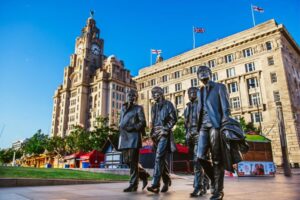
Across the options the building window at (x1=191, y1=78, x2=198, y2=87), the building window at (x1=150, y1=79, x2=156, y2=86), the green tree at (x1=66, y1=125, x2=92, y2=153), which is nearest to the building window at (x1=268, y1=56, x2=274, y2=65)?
the building window at (x1=191, y1=78, x2=198, y2=87)

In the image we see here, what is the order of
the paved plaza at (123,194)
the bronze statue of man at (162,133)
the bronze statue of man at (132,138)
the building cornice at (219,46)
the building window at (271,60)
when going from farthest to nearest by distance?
1. the building cornice at (219,46)
2. the building window at (271,60)
3. the bronze statue of man at (132,138)
4. the bronze statue of man at (162,133)
5. the paved plaza at (123,194)

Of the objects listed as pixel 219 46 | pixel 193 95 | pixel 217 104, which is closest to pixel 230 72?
pixel 219 46

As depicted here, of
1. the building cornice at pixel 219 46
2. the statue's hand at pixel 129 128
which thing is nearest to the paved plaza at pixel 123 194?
the statue's hand at pixel 129 128

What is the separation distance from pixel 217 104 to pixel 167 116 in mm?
2081

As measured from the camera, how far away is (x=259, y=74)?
4388 cm

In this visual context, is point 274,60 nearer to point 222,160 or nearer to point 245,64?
point 245,64

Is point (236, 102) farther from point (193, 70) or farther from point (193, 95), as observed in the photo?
point (193, 95)

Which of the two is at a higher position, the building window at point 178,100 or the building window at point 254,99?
the building window at point 178,100

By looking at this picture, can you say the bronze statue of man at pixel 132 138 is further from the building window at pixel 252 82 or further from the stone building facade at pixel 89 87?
the stone building facade at pixel 89 87

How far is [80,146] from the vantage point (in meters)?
51.7

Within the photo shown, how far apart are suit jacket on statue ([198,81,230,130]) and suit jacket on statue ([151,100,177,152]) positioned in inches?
65.0

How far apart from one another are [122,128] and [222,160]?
10.4 feet

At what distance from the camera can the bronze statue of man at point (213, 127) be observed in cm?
426

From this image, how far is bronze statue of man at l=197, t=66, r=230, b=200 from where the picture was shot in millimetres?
4262
